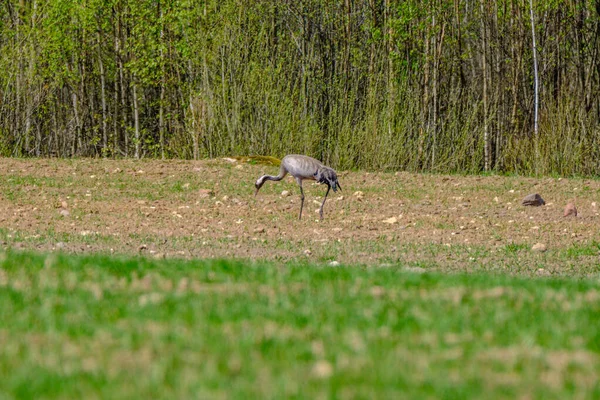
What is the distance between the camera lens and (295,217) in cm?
1489

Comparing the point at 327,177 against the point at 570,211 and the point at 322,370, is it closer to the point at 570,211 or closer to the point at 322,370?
the point at 570,211

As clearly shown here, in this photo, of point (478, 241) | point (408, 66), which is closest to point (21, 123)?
point (408, 66)

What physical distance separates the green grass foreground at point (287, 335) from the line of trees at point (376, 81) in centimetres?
1326

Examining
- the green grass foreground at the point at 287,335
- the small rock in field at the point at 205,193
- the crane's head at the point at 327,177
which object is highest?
the green grass foreground at the point at 287,335

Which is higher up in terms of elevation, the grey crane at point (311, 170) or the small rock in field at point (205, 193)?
the grey crane at point (311, 170)

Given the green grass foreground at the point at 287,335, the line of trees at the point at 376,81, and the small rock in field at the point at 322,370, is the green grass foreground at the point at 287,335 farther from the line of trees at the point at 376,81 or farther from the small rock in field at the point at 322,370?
the line of trees at the point at 376,81

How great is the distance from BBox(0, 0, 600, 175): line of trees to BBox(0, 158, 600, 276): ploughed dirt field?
156 centimetres

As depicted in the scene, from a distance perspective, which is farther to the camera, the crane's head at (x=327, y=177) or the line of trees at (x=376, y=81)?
the line of trees at (x=376, y=81)

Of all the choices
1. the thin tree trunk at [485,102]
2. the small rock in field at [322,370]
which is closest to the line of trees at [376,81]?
A: the thin tree trunk at [485,102]

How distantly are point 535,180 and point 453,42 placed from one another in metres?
→ 5.36

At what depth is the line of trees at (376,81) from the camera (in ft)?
67.7

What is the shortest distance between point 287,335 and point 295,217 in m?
9.65

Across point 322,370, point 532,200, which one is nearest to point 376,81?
point 532,200

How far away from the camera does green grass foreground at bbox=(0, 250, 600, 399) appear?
14.2 feet
